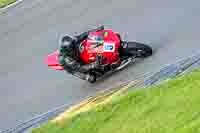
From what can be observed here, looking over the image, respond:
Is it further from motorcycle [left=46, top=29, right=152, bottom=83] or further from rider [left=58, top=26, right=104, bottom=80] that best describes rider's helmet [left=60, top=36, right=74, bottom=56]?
motorcycle [left=46, top=29, right=152, bottom=83]

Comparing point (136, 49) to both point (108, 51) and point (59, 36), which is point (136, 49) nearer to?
point (108, 51)

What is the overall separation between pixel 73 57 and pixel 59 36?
4.14 meters

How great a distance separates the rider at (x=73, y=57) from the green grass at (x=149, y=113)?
2.08m

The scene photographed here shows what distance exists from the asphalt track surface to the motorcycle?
21 centimetres

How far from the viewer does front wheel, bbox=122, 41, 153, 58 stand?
14312 millimetres

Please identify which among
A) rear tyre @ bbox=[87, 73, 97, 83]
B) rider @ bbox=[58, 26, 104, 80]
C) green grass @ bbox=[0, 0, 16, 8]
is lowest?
rear tyre @ bbox=[87, 73, 97, 83]

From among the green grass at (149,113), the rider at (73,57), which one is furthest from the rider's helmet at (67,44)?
the green grass at (149,113)

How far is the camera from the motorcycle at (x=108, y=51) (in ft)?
46.7

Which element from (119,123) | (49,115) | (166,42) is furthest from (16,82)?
(119,123)

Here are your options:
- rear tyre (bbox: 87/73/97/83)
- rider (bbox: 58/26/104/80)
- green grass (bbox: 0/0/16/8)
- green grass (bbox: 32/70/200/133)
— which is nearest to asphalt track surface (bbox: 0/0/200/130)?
rear tyre (bbox: 87/73/97/83)

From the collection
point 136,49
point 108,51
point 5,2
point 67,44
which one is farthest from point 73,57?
point 5,2

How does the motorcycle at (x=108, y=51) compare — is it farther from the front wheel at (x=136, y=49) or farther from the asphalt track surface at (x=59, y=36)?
the asphalt track surface at (x=59, y=36)

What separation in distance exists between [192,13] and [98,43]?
10.2 ft

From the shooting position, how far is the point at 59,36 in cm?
1825
